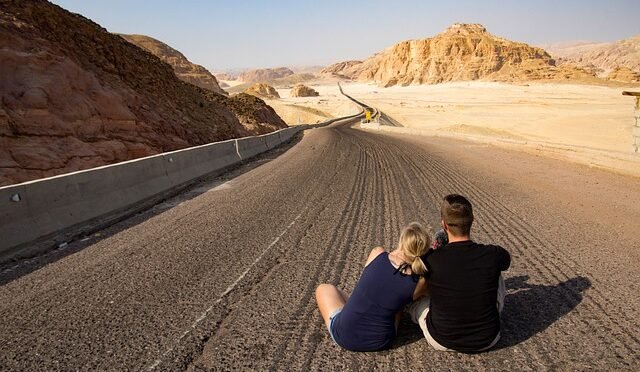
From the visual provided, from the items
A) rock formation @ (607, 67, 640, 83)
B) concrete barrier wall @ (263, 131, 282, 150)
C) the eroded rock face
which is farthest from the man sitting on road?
rock formation @ (607, 67, 640, 83)

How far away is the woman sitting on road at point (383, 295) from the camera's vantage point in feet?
10.8

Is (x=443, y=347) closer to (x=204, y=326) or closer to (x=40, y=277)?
(x=204, y=326)

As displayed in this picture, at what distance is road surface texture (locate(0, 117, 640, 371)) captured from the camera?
341 cm

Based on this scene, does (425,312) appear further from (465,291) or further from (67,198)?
(67,198)

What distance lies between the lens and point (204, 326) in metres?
3.85

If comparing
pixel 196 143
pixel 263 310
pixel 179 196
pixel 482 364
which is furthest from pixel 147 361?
pixel 196 143

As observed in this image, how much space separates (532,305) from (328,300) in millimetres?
1966

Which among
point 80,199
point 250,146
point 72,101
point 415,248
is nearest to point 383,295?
point 415,248

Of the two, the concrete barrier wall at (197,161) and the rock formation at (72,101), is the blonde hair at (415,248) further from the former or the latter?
the rock formation at (72,101)

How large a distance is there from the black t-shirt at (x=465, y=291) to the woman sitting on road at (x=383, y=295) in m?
0.13

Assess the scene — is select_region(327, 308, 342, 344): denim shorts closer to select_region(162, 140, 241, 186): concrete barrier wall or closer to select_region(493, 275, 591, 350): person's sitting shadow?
select_region(493, 275, 591, 350): person's sitting shadow

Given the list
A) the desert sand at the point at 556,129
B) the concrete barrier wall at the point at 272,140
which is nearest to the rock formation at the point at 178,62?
the desert sand at the point at 556,129

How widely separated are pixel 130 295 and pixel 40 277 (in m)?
1.34

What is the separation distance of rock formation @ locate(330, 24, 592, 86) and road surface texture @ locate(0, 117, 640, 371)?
377ft
